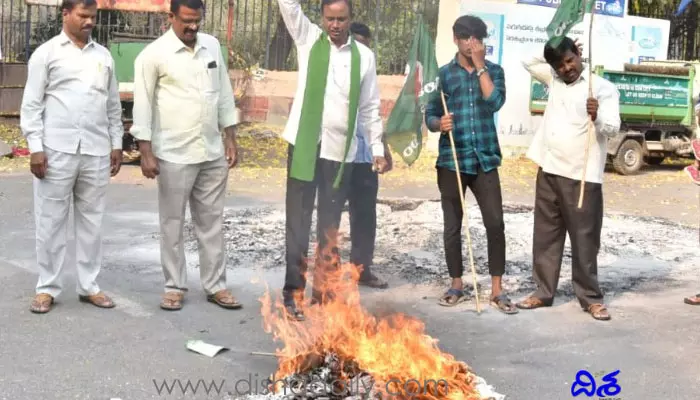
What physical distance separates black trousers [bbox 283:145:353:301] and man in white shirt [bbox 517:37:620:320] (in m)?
1.49

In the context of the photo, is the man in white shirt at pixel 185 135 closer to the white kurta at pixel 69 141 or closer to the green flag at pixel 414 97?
the white kurta at pixel 69 141

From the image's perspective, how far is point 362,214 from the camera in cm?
735

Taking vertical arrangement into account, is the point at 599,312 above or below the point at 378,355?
below

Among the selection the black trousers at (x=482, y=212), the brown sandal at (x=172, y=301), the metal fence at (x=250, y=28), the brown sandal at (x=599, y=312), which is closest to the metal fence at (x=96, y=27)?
the metal fence at (x=250, y=28)

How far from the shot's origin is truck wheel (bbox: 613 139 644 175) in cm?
1574

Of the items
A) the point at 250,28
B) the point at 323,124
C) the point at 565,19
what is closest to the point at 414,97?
the point at 323,124

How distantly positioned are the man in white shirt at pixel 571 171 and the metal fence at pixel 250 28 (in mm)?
10558

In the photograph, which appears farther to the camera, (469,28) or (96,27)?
(96,27)

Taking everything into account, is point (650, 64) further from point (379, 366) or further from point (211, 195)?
point (379, 366)

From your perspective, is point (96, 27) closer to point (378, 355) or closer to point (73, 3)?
point (73, 3)

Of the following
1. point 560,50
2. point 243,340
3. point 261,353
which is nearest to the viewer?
point 261,353

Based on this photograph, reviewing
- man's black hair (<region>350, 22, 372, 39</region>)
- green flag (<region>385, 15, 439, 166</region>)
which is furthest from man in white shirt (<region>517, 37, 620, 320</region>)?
man's black hair (<region>350, 22, 372, 39</region>)

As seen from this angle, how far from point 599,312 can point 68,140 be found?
3.77m

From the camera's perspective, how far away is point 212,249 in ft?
21.2
